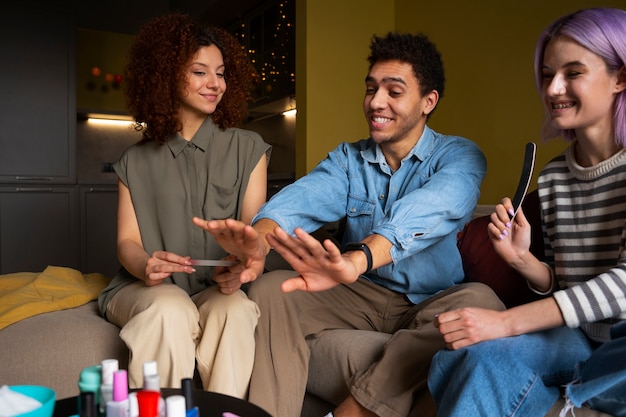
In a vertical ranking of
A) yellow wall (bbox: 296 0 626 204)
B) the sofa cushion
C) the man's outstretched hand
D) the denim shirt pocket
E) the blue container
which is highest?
yellow wall (bbox: 296 0 626 204)

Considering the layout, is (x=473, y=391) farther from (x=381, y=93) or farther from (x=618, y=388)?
(x=381, y=93)

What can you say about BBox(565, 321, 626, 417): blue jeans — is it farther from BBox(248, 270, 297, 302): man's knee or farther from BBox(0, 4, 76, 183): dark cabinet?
BBox(0, 4, 76, 183): dark cabinet

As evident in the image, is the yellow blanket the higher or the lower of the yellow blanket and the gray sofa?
the higher

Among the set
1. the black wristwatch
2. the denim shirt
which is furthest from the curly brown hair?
the black wristwatch

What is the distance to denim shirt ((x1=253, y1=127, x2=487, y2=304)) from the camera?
5.29 feet

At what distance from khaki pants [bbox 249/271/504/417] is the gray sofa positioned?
0.07m

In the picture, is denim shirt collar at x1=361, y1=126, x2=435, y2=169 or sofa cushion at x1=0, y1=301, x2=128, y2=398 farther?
denim shirt collar at x1=361, y1=126, x2=435, y2=169

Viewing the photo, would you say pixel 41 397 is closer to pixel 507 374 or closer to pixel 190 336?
pixel 190 336

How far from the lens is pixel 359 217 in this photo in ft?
6.32

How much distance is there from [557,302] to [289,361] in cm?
75

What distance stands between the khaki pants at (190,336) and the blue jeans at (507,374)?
508 mm

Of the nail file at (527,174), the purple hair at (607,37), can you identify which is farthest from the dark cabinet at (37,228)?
the purple hair at (607,37)

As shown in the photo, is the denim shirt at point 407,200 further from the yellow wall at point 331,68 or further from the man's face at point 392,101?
the yellow wall at point 331,68

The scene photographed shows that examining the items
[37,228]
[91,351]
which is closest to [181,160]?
[91,351]
